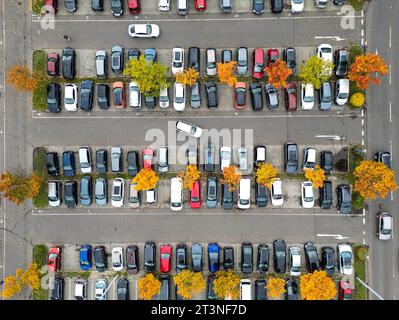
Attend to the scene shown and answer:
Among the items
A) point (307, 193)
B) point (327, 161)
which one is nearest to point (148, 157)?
point (307, 193)

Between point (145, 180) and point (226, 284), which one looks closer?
point (226, 284)

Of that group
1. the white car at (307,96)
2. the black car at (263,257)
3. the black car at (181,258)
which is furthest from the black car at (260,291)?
the white car at (307,96)

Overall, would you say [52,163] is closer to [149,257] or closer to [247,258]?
[149,257]

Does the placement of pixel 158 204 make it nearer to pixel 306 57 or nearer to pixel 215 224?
pixel 215 224

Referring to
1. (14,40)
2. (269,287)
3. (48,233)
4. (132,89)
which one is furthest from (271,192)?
(14,40)

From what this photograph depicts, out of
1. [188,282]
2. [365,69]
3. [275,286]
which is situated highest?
[365,69]

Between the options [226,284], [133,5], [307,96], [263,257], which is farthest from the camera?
[133,5]

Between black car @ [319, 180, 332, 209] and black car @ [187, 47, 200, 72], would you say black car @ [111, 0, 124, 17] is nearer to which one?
black car @ [187, 47, 200, 72]

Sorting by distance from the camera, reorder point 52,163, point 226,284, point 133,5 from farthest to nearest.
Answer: point 52,163 < point 133,5 < point 226,284
